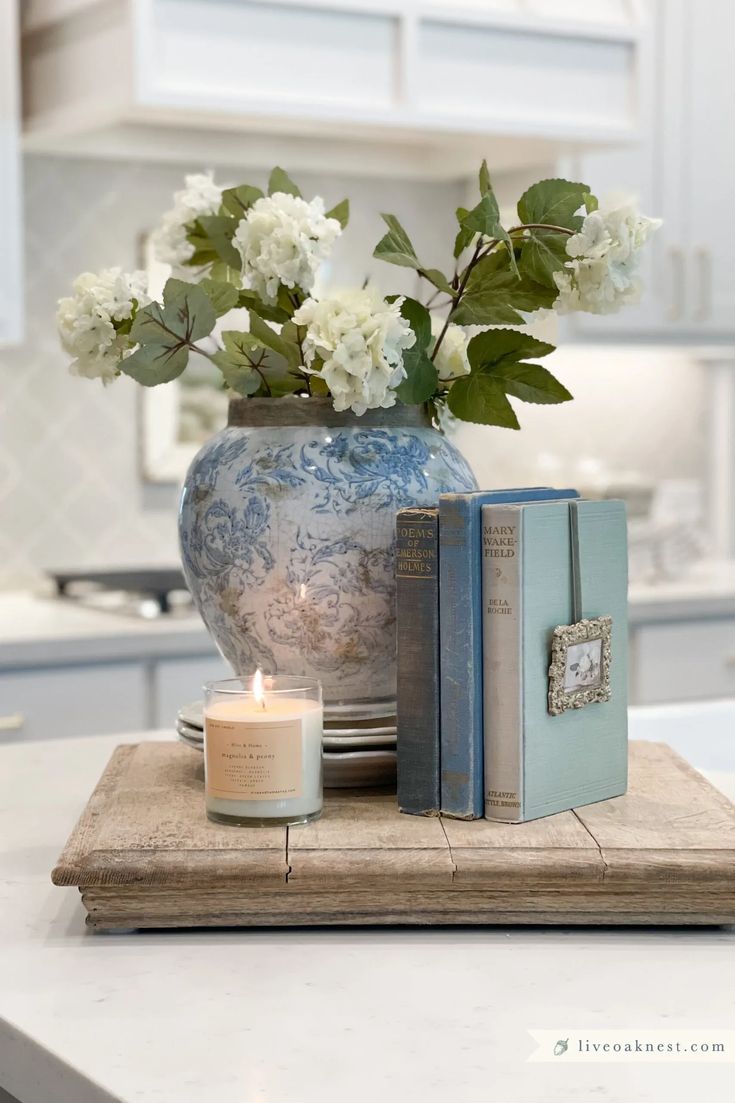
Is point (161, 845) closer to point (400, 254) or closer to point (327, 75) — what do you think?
point (400, 254)

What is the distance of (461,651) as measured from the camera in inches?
39.3

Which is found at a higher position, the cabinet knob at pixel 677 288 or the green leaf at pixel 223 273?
the cabinet knob at pixel 677 288

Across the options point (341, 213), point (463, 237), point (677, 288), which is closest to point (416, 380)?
point (463, 237)

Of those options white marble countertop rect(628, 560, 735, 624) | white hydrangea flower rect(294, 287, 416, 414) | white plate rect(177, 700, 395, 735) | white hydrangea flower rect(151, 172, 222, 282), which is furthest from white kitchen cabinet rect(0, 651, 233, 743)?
white hydrangea flower rect(294, 287, 416, 414)

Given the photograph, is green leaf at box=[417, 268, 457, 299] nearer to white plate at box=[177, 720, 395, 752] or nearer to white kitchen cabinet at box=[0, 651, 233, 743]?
white plate at box=[177, 720, 395, 752]

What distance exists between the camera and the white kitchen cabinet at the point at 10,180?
2705 mm

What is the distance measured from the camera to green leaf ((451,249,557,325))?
1105 mm

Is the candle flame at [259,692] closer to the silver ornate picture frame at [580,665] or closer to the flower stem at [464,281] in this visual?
the silver ornate picture frame at [580,665]

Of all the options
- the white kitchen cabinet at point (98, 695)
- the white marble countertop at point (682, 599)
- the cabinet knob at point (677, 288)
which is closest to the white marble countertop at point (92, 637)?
the white kitchen cabinet at point (98, 695)

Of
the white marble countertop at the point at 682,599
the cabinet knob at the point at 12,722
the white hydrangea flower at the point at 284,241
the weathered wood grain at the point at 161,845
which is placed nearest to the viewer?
the weathered wood grain at the point at 161,845

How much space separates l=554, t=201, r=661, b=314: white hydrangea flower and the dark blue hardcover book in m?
0.22

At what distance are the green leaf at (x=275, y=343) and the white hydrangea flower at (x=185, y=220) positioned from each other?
179mm

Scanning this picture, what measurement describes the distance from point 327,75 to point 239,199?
1.59m

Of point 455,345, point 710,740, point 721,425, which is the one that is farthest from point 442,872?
point 721,425
